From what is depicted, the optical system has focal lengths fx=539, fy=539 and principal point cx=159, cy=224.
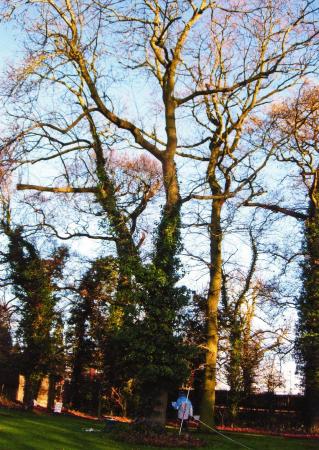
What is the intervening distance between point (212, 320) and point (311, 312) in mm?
4252

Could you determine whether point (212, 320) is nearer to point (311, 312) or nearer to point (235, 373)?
point (311, 312)

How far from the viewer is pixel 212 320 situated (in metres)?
21.1

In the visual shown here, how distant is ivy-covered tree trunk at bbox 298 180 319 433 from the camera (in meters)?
21.8

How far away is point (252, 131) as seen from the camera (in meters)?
23.1

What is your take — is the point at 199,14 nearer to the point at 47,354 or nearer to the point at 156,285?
the point at 156,285

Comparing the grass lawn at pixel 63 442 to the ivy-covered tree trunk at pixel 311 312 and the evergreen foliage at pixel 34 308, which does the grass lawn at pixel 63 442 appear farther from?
the evergreen foliage at pixel 34 308

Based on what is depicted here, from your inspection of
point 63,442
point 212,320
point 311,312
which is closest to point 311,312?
point 311,312

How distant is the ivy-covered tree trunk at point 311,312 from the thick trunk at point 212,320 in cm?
378

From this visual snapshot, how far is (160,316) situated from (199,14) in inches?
437

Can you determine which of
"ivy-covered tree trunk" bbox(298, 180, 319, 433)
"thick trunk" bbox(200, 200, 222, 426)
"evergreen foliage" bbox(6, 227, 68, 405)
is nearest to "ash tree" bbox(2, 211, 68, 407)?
"evergreen foliage" bbox(6, 227, 68, 405)

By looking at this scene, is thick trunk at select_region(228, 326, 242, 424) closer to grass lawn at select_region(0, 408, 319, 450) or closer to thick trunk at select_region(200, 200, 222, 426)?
thick trunk at select_region(200, 200, 222, 426)

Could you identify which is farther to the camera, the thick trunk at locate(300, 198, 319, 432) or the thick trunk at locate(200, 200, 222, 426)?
the thick trunk at locate(300, 198, 319, 432)

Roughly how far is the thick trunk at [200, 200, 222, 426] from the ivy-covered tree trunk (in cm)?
378

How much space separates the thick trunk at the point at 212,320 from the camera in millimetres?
20500
